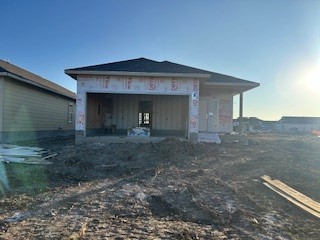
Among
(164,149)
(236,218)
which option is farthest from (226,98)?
(236,218)

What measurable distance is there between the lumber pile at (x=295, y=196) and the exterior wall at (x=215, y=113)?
11.0 m

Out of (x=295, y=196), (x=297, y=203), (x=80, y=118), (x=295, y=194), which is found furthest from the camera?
(x=80, y=118)

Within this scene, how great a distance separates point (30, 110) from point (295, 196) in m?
15.5

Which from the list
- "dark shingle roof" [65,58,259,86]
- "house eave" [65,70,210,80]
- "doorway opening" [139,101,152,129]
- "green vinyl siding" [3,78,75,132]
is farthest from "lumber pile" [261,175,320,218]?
"green vinyl siding" [3,78,75,132]

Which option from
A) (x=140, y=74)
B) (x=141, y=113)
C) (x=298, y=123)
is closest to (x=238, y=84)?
(x=140, y=74)

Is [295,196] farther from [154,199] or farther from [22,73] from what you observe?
[22,73]

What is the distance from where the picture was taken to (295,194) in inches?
259

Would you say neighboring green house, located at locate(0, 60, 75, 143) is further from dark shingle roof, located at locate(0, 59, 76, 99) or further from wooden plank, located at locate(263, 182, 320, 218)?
wooden plank, located at locate(263, 182, 320, 218)

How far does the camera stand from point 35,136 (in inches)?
723

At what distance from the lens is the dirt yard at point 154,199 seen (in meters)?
4.31

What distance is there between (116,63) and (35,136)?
6.89 m

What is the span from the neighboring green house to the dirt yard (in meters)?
5.91

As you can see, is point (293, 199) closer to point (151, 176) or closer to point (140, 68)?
point (151, 176)

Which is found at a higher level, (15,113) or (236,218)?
(15,113)
